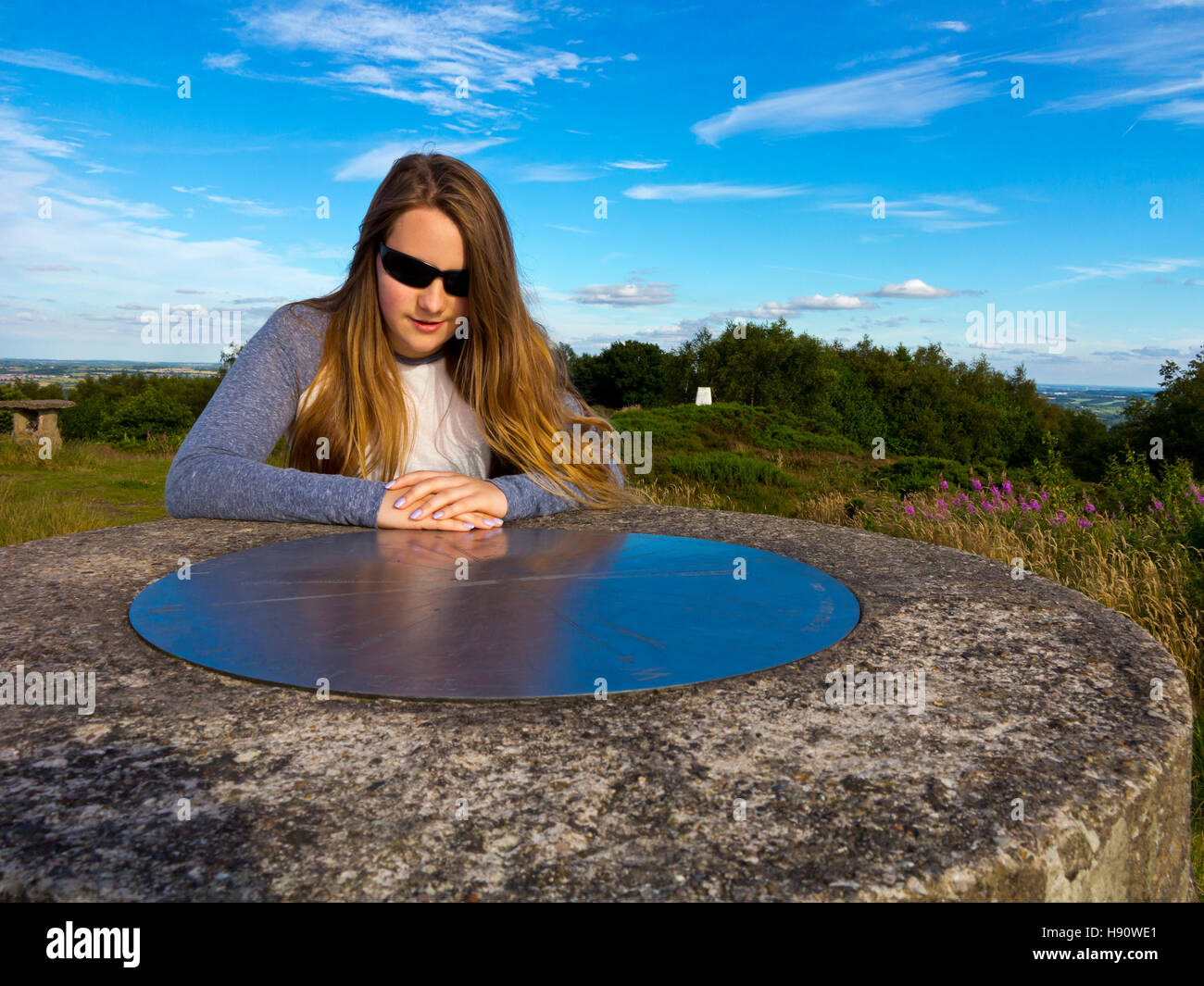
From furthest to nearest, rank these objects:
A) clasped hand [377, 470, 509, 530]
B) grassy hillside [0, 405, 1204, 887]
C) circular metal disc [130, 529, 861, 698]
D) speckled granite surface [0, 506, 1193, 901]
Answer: grassy hillside [0, 405, 1204, 887]
clasped hand [377, 470, 509, 530]
circular metal disc [130, 529, 861, 698]
speckled granite surface [0, 506, 1193, 901]

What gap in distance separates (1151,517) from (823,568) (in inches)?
190

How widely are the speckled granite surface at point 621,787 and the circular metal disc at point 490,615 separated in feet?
0.16

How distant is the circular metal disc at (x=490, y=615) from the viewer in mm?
1493

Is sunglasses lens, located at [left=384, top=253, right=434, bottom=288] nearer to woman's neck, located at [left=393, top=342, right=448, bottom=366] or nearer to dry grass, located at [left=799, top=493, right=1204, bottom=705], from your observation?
woman's neck, located at [left=393, top=342, right=448, bottom=366]

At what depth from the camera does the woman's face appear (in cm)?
288

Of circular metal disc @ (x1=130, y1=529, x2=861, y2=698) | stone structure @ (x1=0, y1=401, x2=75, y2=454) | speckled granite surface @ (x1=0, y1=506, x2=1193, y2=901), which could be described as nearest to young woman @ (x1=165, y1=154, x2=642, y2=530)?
circular metal disc @ (x1=130, y1=529, x2=861, y2=698)

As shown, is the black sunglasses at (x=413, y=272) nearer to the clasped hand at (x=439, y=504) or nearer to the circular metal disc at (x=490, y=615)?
the clasped hand at (x=439, y=504)

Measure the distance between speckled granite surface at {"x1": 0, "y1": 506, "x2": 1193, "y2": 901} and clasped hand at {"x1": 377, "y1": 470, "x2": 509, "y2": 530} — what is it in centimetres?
97

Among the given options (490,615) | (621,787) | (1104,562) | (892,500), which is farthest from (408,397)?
(892,500)

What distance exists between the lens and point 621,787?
1.19 meters

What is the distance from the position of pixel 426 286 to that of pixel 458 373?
41 centimetres

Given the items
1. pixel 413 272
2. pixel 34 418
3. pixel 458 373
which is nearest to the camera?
pixel 413 272

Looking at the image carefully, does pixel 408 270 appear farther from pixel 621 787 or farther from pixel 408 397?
pixel 621 787
